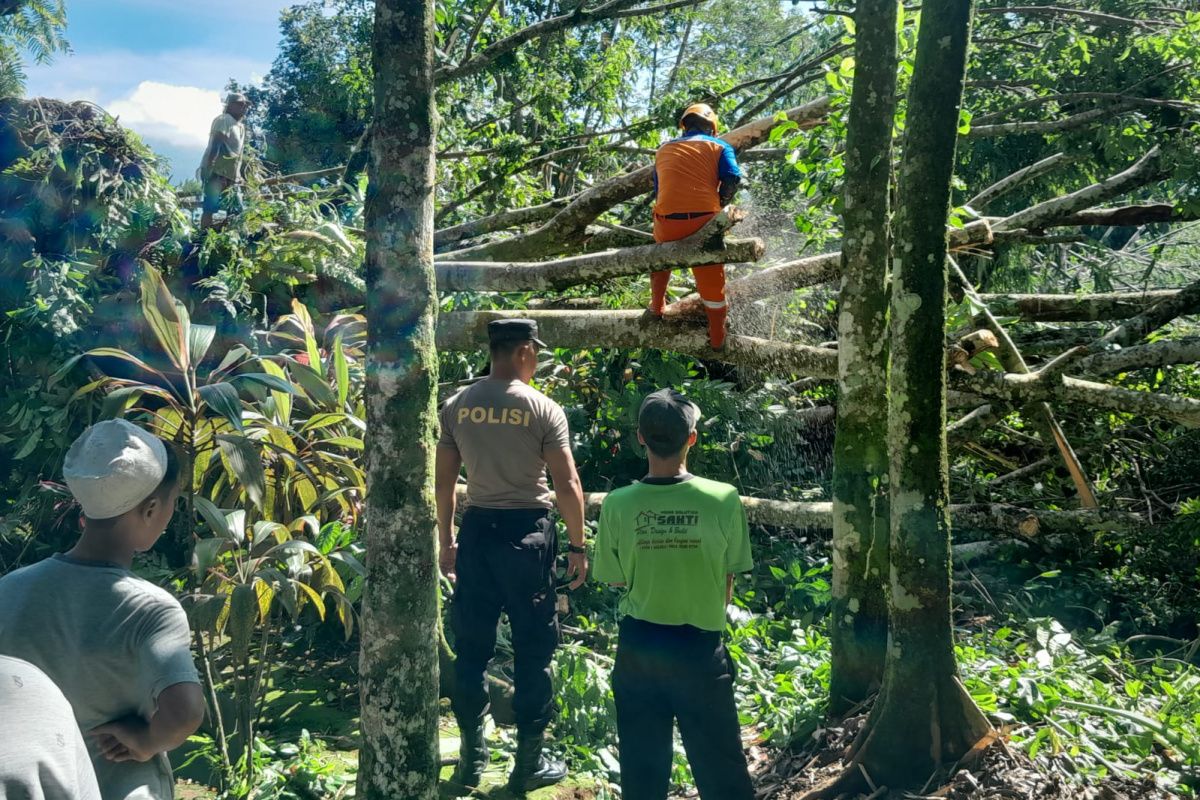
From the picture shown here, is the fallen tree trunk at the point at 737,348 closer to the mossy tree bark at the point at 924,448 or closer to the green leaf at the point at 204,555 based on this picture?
the mossy tree bark at the point at 924,448

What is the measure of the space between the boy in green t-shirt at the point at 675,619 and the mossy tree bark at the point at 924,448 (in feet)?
2.49

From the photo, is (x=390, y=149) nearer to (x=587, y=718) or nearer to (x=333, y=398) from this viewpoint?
(x=333, y=398)

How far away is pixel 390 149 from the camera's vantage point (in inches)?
122

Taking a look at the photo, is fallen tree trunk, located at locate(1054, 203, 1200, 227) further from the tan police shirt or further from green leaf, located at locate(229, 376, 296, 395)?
green leaf, located at locate(229, 376, 296, 395)

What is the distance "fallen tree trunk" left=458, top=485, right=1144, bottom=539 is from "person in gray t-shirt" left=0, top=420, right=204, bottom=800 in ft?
13.7

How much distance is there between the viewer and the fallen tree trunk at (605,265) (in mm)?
5320

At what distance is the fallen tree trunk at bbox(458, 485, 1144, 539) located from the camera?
6.42 metres

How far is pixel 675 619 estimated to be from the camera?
336 cm

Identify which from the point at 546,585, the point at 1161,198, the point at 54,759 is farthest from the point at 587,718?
the point at 1161,198

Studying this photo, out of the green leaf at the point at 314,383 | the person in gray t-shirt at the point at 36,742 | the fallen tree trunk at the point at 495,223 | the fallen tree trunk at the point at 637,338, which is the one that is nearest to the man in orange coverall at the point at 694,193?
the fallen tree trunk at the point at 637,338

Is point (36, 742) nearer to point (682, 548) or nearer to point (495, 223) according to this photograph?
point (682, 548)

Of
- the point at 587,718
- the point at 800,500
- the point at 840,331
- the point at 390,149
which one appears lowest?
the point at 587,718

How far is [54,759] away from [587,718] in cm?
367

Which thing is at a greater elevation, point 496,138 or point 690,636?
point 496,138
